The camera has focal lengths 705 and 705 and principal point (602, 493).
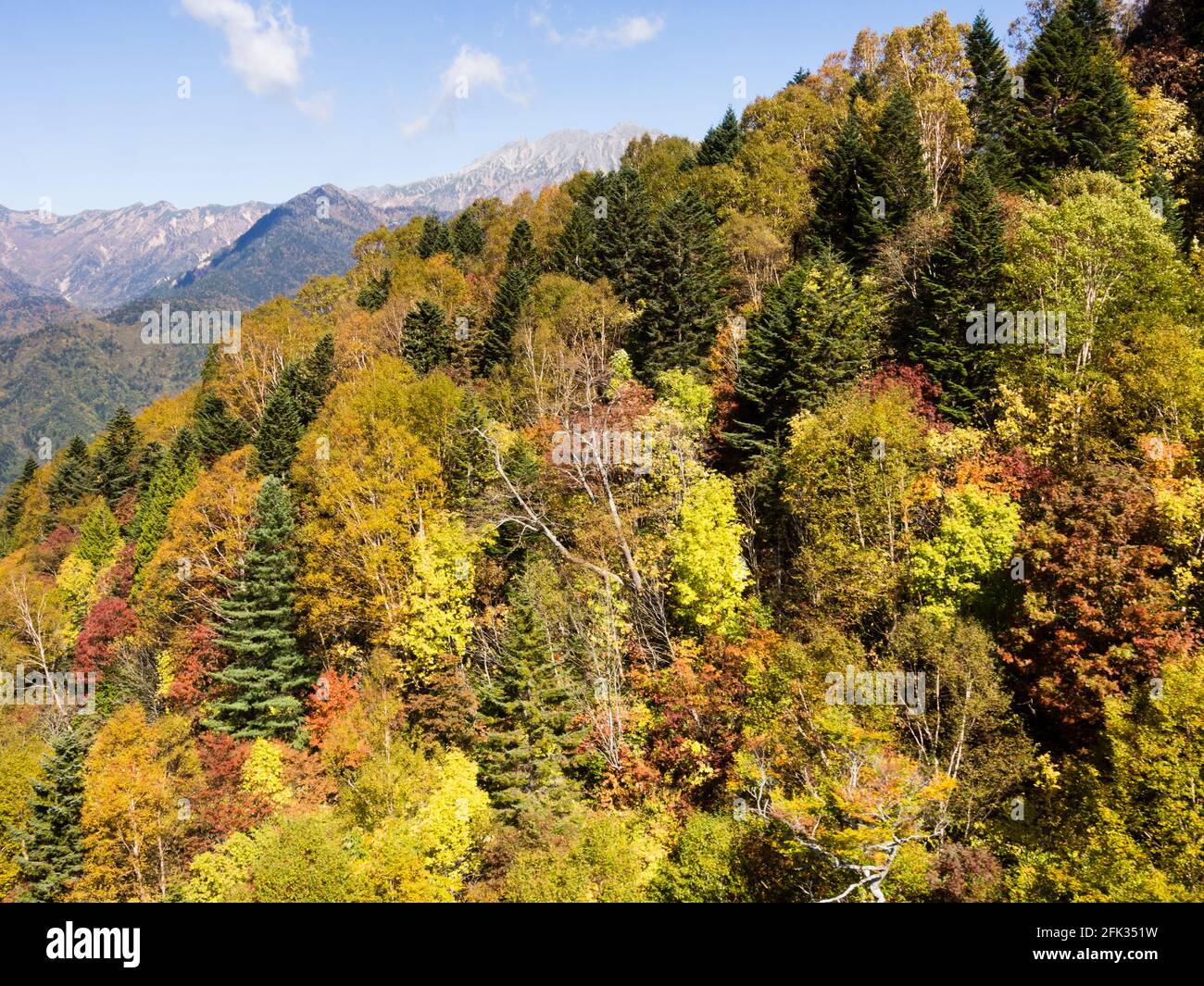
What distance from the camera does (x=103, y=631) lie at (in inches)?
2144

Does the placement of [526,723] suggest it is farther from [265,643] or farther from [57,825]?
[57,825]

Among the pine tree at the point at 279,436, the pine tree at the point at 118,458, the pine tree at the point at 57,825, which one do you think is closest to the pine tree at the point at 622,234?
the pine tree at the point at 279,436

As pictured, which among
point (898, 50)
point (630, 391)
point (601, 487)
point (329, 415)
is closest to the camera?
point (601, 487)

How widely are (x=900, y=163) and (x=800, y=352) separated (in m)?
24.0

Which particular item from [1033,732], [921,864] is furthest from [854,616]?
[921,864]

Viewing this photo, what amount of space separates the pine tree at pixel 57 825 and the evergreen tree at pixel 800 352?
35.6m

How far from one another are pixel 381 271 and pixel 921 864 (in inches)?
3357

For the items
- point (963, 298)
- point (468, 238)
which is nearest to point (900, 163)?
point (963, 298)

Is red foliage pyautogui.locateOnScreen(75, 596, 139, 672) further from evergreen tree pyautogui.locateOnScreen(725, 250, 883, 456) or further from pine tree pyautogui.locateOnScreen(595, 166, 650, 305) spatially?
evergreen tree pyautogui.locateOnScreen(725, 250, 883, 456)

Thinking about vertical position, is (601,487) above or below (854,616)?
above

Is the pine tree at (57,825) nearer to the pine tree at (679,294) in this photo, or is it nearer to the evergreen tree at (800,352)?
the evergreen tree at (800,352)

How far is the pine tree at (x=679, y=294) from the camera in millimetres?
47781
